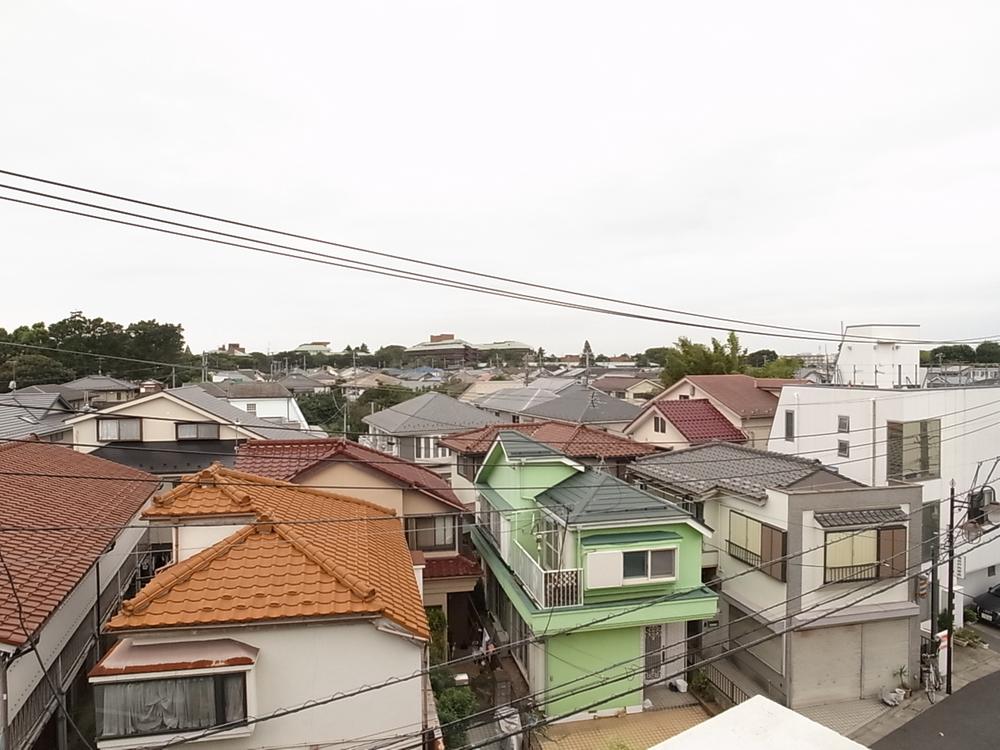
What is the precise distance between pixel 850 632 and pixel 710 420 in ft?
40.0

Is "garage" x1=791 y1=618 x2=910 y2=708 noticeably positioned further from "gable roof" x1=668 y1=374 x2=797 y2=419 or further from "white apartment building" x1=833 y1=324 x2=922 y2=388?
"gable roof" x1=668 y1=374 x2=797 y2=419

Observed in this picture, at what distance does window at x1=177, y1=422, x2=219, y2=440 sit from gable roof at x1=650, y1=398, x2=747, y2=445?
17.2m

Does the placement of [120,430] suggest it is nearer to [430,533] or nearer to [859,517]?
[430,533]

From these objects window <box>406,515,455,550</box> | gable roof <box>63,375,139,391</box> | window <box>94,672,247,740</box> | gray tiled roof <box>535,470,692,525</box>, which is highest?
gable roof <box>63,375,139,391</box>

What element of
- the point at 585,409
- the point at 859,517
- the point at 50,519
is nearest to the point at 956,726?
the point at 859,517

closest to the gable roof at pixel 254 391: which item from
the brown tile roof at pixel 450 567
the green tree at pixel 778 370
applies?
the brown tile roof at pixel 450 567

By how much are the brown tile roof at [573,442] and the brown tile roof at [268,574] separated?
9243mm

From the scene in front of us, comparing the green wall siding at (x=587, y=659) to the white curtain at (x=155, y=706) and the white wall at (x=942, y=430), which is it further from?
the white wall at (x=942, y=430)

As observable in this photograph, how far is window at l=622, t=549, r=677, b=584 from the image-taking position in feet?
37.6

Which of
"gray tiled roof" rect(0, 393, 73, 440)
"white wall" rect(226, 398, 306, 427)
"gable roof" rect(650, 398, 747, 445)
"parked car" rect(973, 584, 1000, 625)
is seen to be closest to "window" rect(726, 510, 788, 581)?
"gable roof" rect(650, 398, 747, 445)

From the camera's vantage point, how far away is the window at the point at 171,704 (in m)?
6.40

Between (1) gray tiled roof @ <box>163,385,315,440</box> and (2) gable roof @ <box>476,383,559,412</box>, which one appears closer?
(1) gray tiled roof @ <box>163,385,315,440</box>

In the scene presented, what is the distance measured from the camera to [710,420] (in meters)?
24.1

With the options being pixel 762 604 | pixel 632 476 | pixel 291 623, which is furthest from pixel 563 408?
pixel 291 623
